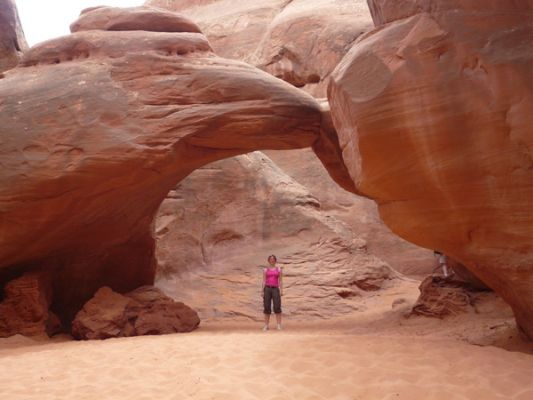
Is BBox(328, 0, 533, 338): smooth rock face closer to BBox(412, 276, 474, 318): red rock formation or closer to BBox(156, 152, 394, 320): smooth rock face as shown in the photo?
BBox(412, 276, 474, 318): red rock formation

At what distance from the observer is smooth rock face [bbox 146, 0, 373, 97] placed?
58.9 ft

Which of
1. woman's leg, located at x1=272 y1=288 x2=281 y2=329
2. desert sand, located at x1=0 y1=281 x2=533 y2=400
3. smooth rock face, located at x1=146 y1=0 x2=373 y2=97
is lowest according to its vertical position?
desert sand, located at x1=0 y1=281 x2=533 y2=400

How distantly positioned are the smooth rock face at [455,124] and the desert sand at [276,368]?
114 centimetres

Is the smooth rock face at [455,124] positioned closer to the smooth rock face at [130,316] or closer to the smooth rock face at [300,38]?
the smooth rock face at [130,316]

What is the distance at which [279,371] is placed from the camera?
544cm

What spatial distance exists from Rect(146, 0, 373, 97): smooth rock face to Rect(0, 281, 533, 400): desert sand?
12239mm

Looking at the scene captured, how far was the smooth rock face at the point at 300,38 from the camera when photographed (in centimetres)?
1795

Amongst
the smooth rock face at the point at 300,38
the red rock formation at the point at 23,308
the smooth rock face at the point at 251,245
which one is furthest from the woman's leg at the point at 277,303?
the smooth rock face at the point at 300,38

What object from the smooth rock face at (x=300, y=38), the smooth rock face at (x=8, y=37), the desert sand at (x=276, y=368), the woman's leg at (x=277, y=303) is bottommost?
the desert sand at (x=276, y=368)

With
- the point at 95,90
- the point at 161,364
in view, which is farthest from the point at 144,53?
the point at 161,364

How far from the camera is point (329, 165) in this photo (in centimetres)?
1018

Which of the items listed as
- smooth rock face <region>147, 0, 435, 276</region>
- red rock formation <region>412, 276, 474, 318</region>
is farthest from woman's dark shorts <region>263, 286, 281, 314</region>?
smooth rock face <region>147, 0, 435, 276</region>

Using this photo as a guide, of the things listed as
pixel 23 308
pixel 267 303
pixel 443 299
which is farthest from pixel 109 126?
pixel 443 299

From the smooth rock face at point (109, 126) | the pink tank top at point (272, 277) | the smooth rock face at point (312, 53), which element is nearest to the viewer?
the smooth rock face at point (109, 126)
